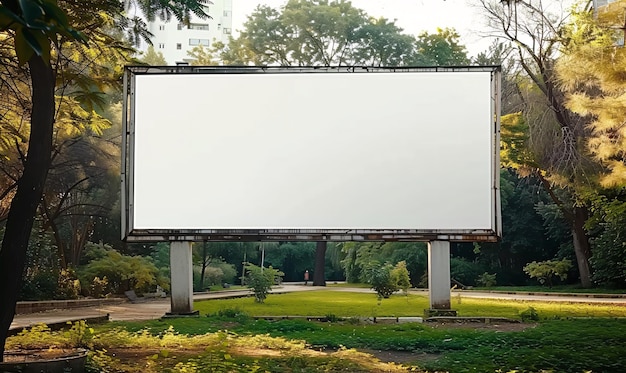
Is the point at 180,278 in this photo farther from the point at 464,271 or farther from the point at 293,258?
the point at 293,258

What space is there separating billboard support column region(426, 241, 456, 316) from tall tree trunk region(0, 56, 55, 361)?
888 centimetres

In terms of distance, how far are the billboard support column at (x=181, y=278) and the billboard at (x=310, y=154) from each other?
33cm

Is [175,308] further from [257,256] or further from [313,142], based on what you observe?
[257,256]

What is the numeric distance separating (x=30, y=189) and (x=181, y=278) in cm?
728

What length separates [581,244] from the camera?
24141 mm

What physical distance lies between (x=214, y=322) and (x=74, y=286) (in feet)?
21.2

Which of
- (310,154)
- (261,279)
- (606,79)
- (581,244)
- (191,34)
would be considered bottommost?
(261,279)

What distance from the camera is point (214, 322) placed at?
1229 cm

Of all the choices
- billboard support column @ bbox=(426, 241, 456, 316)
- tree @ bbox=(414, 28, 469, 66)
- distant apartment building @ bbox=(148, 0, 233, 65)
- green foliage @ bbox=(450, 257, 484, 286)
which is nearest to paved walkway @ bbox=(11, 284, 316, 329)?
billboard support column @ bbox=(426, 241, 456, 316)

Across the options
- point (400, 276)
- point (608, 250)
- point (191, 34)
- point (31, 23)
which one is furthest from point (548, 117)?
point (191, 34)

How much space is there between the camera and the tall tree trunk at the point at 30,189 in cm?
629

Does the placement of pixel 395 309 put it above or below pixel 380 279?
below

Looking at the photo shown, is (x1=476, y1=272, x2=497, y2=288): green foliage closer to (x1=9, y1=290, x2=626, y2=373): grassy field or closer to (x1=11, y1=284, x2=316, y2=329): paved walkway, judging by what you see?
(x1=9, y1=290, x2=626, y2=373): grassy field

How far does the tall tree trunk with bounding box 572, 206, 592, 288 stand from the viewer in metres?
24.2
